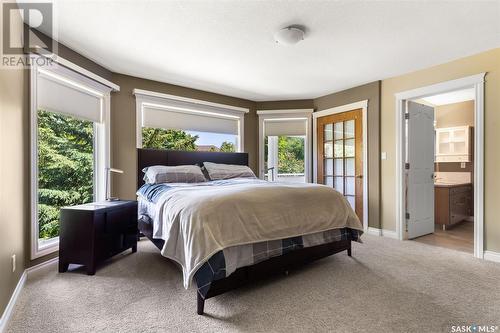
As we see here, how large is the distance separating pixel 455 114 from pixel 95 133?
254 inches

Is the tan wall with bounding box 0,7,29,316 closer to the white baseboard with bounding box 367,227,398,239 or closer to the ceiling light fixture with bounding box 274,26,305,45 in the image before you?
the ceiling light fixture with bounding box 274,26,305,45

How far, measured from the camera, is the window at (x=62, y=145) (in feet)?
8.22

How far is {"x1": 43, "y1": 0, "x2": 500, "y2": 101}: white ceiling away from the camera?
6.89 feet

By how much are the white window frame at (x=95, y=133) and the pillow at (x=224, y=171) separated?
4.55 ft

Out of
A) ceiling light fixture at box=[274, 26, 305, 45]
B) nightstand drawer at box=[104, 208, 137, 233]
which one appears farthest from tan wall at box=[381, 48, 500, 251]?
nightstand drawer at box=[104, 208, 137, 233]

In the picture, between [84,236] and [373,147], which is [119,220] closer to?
[84,236]

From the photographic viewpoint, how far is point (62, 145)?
9.65ft

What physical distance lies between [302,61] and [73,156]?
10.0 ft

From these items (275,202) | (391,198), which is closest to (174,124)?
(275,202)

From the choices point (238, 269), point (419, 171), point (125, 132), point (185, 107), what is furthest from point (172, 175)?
point (419, 171)

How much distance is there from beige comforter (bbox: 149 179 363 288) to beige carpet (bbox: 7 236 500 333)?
37 cm

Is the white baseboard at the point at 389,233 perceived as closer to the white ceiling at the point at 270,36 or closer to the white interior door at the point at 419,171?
the white interior door at the point at 419,171

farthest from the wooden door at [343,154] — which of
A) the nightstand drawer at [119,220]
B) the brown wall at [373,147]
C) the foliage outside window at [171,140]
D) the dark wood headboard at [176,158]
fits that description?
the nightstand drawer at [119,220]

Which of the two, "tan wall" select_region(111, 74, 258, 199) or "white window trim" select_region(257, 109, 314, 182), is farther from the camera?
"white window trim" select_region(257, 109, 314, 182)
